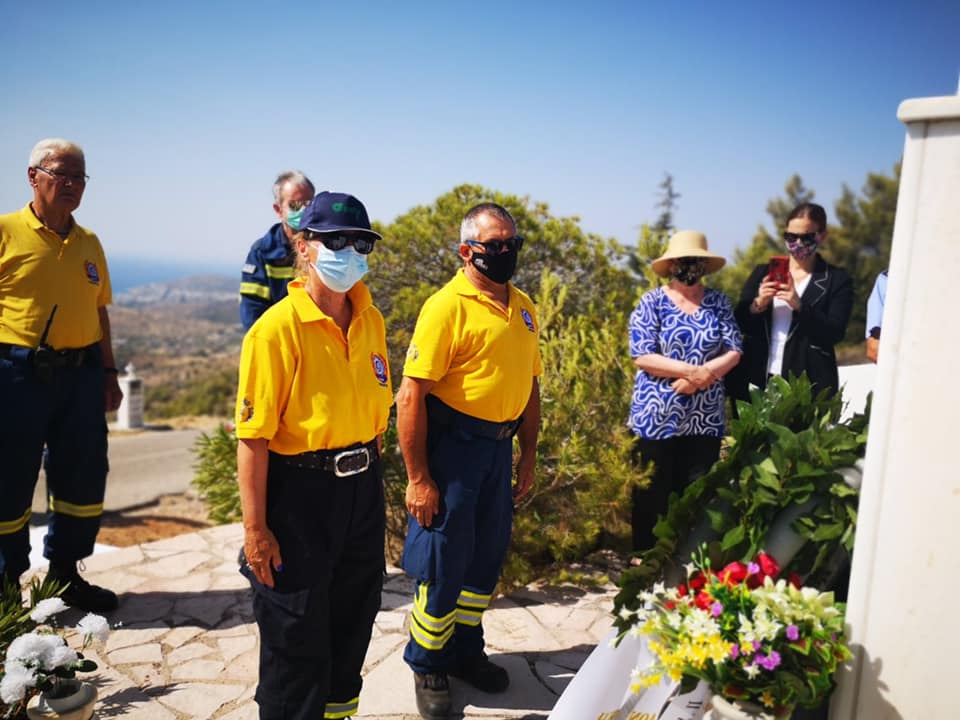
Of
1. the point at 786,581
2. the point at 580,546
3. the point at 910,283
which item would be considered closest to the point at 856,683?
the point at 786,581

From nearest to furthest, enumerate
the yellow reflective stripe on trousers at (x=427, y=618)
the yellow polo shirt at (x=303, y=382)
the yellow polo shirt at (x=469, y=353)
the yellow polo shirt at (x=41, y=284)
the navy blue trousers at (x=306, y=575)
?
the yellow polo shirt at (x=303, y=382) → the navy blue trousers at (x=306, y=575) → the yellow polo shirt at (x=469, y=353) → the yellow reflective stripe on trousers at (x=427, y=618) → the yellow polo shirt at (x=41, y=284)

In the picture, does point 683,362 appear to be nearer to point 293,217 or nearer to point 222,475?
point 293,217

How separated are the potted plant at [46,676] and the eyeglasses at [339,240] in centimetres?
168

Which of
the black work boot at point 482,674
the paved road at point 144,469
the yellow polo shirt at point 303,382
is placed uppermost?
the yellow polo shirt at point 303,382

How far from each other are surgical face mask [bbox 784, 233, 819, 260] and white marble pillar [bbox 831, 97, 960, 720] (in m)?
2.58

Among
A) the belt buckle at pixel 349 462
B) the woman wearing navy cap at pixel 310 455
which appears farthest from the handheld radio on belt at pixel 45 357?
the belt buckle at pixel 349 462

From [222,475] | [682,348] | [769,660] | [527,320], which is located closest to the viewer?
[769,660]

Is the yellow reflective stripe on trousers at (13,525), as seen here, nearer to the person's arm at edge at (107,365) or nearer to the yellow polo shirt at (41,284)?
the person's arm at edge at (107,365)

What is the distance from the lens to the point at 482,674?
3.36 m

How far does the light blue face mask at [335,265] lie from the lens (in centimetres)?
247

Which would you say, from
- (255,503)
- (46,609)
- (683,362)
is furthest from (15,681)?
(683,362)

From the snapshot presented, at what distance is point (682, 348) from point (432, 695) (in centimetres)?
220

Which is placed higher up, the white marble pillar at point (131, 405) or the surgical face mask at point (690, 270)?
the surgical face mask at point (690, 270)

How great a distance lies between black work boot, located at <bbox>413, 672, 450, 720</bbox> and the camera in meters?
3.10
